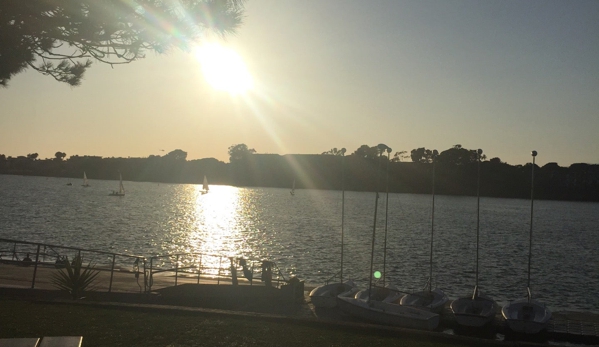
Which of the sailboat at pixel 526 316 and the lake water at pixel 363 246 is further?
the lake water at pixel 363 246

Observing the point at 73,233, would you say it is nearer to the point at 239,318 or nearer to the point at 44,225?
the point at 44,225

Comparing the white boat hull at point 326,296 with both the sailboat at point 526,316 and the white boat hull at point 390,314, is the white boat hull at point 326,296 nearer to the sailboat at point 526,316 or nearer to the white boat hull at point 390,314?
the white boat hull at point 390,314

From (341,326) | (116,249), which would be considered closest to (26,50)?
(341,326)

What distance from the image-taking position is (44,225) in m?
67.6

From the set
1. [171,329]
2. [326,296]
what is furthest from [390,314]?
[171,329]

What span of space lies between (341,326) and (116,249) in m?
41.9

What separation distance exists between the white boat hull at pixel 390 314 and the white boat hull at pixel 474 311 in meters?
1.29

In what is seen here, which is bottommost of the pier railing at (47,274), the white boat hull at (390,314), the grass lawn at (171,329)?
the white boat hull at (390,314)

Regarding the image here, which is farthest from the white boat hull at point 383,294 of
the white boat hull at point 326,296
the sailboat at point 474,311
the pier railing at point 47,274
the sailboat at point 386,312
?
the pier railing at point 47,274

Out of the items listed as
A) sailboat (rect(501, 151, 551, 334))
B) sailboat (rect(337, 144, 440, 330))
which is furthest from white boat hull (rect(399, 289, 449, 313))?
sailboat (rect(501, 151, 551, 334))

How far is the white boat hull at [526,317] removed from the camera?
22203mm

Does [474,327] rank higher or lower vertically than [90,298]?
lower

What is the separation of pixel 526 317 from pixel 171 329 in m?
16.3

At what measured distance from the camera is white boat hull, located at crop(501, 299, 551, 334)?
2220 centimetres
